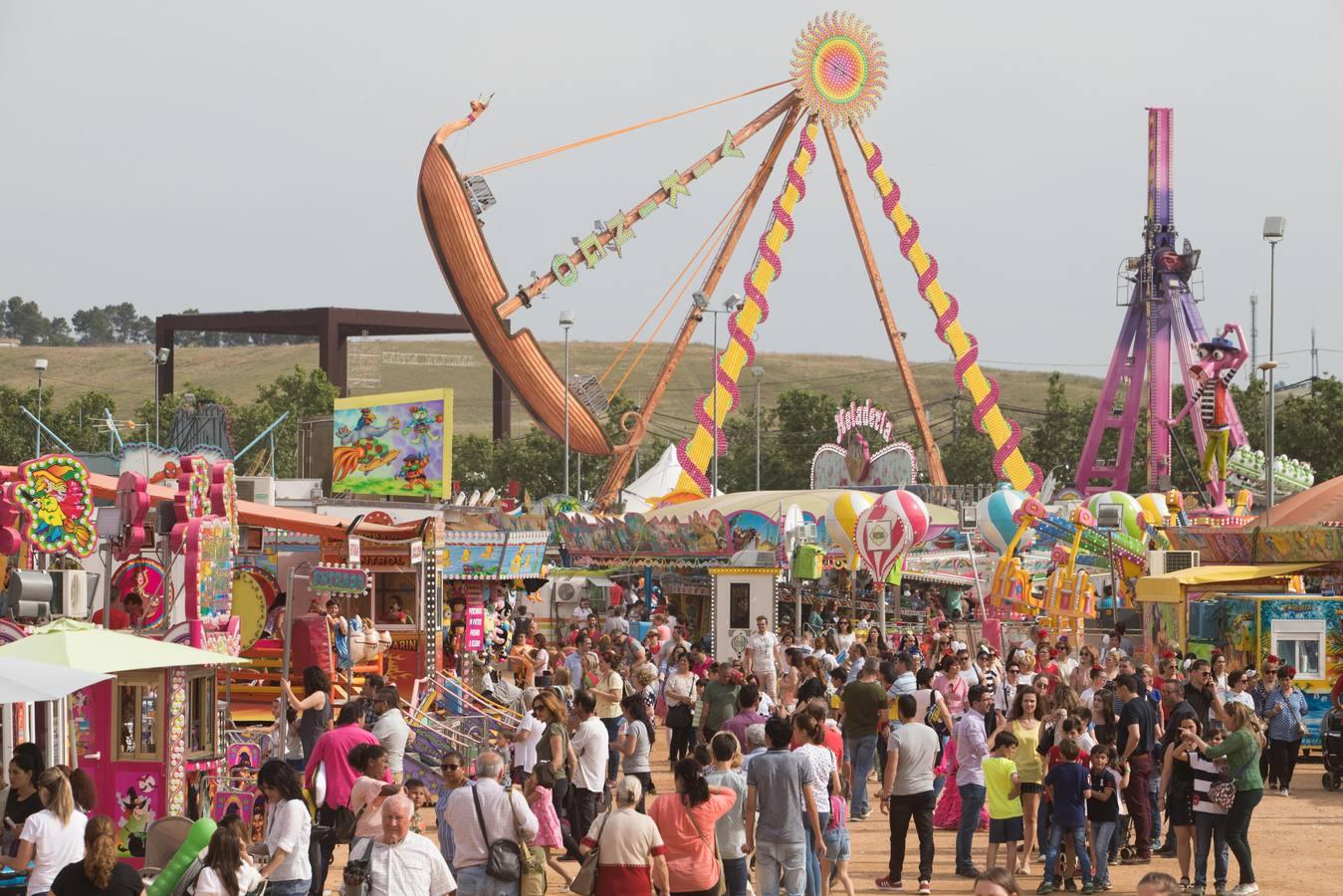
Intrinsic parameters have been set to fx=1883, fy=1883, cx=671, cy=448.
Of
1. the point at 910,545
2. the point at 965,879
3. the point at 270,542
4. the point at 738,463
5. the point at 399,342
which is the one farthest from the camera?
the point at 399,342

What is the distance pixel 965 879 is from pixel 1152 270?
50944 millimetres

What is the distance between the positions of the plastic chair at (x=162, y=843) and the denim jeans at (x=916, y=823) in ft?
17.0

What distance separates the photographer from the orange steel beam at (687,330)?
155ft

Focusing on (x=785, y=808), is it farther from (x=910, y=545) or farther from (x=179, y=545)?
(x=910, y=545)

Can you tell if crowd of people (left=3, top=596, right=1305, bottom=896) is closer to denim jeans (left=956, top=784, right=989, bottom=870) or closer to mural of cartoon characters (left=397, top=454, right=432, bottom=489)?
denim jeans (left=956, top=784, right=989, bottom=870)

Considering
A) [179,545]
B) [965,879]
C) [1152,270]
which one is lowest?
[965,879]

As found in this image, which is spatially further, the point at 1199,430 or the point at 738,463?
the point at 738,463

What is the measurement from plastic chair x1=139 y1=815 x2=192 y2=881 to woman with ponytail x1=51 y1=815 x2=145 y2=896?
30.5 inches

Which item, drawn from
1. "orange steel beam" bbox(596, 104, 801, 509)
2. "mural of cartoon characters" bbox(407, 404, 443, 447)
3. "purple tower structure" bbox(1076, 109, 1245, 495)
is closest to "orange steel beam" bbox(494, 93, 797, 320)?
"orange steel beam" bbox(596, 104, 801, 509)

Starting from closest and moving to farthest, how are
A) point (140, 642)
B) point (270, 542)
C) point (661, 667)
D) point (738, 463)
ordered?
point (140, 642), point (661, 667), point (270, 542), point (738, 463)

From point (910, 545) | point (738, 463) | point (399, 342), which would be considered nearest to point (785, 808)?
point (910, 545)

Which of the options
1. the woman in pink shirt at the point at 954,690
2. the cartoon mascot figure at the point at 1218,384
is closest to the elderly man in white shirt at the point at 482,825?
the woman in pink shirt at the point at 954,690

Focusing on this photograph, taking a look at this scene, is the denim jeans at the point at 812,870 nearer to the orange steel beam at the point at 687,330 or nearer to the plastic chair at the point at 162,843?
the plastic chair at the point at 162,843

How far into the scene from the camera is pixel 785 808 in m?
10.2
